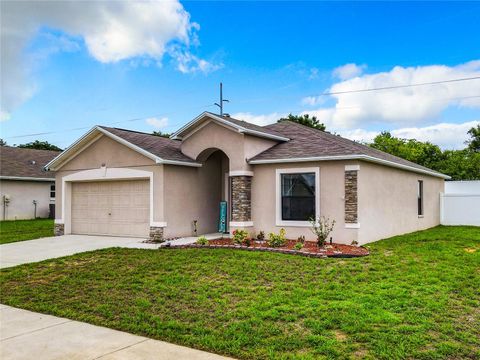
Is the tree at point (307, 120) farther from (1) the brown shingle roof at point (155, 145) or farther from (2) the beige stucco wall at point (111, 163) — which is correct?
(2) the beige stucco wall at point (111, 163)

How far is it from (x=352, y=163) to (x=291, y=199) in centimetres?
238

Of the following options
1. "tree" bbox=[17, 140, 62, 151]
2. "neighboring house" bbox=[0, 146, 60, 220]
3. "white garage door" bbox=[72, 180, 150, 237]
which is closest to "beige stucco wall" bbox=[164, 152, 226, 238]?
"white garage door" bbox=[72, 180, 150, 237]

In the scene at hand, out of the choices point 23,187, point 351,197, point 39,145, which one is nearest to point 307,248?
point 351,197

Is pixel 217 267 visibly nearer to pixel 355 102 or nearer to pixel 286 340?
pixel 286 340

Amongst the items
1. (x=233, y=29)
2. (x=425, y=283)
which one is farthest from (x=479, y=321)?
(x=233, y=29)

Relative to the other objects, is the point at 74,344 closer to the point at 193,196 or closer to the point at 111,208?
the point at 193,196

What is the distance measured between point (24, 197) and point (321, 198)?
21.7m

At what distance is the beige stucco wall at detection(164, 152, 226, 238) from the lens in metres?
14.8

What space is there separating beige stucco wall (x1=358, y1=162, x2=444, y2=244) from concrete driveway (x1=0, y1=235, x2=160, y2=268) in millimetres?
6896

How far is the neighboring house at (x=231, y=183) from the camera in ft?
43.2

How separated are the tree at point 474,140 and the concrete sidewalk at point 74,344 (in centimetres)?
4418

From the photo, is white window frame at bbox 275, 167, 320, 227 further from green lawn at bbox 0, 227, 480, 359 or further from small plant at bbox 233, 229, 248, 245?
green lawn at bbox 0, 227, 480, 359

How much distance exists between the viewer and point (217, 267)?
31.5 ft

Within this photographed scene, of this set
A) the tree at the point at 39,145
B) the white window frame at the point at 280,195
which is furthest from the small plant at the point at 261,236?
the tree at the point at 39,145
